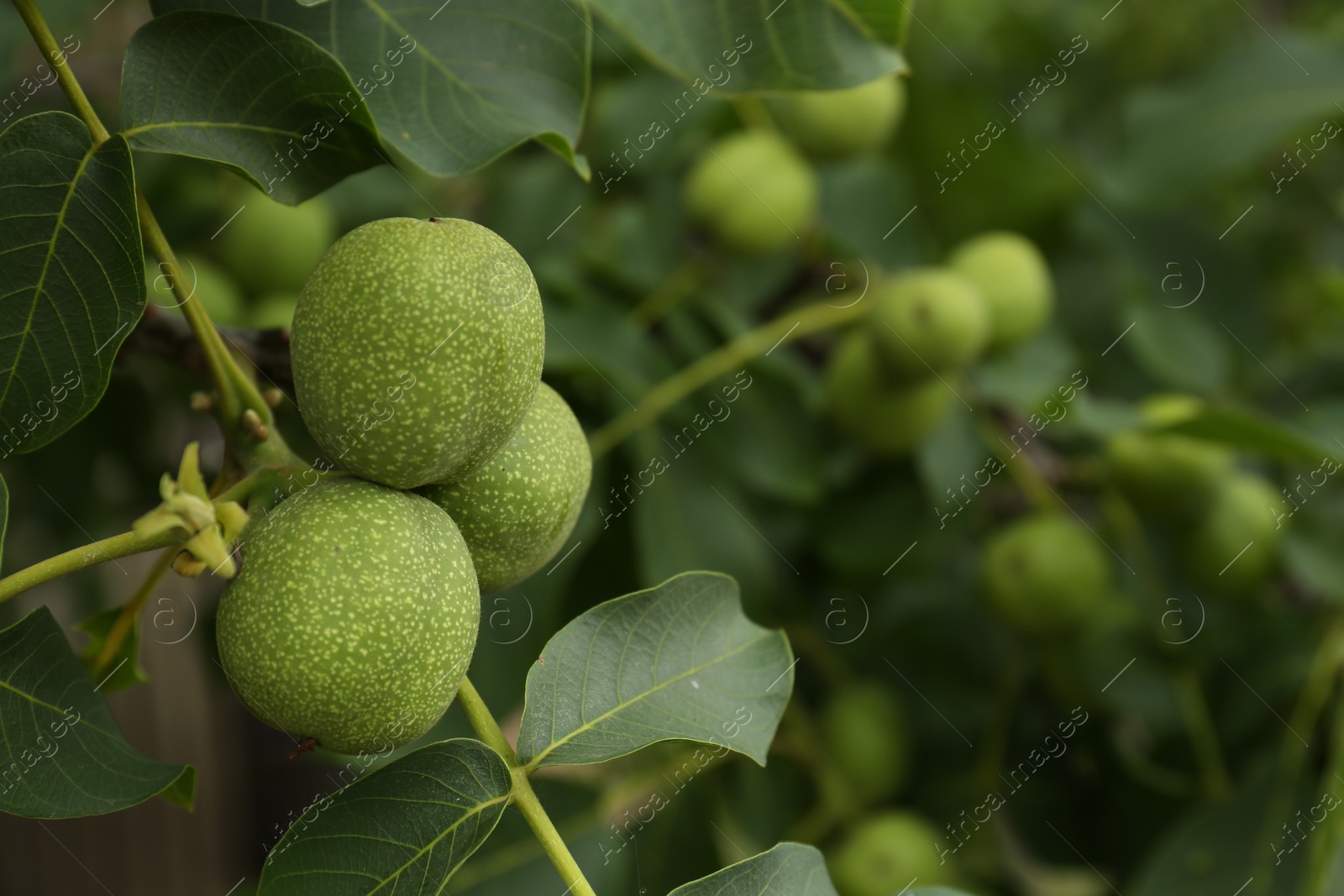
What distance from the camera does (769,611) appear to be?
43.8 inches

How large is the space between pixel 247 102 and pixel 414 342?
7.1 inches

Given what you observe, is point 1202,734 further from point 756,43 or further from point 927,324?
point 756,43

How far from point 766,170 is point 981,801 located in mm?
780

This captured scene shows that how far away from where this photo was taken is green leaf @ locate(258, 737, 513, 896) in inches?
20.1

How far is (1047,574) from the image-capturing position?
1.15m

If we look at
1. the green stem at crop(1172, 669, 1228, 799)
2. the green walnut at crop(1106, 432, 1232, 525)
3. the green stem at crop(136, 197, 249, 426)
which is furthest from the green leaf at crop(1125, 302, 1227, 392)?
the green stem at crop(136, 197, 249, 426)

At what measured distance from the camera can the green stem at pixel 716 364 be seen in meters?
1.04

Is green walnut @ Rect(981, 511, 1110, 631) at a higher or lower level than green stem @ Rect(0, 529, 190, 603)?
lower

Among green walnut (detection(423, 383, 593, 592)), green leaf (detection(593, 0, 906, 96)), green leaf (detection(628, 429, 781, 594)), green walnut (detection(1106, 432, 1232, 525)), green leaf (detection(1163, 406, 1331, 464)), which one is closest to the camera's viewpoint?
green walnut (detection(423, 383, 593, 592))

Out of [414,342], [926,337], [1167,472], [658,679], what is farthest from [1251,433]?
[414,342]

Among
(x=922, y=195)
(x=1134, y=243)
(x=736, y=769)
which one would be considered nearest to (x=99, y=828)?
(x=736, y=769)

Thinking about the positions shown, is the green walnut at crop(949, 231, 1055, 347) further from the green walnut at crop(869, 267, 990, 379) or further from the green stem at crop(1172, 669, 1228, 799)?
the green stem at crop(1172, 669, 1228, 799)

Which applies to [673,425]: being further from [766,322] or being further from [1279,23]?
[1279,23]

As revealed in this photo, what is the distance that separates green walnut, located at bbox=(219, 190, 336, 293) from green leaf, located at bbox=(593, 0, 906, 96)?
0.57 m
